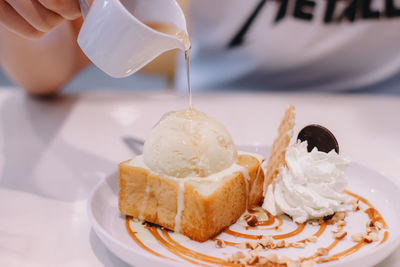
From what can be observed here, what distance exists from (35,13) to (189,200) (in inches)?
22.2

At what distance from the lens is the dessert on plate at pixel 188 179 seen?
2.91 ft

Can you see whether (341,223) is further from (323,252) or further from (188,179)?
(188,179)

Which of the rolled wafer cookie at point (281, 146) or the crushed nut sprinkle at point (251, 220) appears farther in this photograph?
the rolled wafer cookie at point (281, 146)

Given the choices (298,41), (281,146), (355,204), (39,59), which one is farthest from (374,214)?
(39,59)

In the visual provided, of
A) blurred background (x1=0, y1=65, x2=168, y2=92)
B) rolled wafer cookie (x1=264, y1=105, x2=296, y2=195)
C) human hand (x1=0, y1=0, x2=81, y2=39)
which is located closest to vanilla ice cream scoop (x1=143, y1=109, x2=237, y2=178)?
rolled wafer cookie (x1=264, y1=105, x2=296, y2=195)

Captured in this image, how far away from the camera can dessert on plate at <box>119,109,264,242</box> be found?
89cm

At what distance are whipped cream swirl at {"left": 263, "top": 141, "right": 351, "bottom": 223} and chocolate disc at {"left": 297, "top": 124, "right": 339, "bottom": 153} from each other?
0.04 m

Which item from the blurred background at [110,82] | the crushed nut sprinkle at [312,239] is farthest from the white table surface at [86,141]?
the blurred background at [110,82]

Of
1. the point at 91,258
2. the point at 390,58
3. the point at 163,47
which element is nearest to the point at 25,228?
the point at 91,258

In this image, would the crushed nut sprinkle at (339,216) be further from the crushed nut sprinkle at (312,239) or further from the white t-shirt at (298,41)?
the white t-shirt at (298,41)

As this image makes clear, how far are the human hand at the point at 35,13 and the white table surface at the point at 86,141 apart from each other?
1.44 feet

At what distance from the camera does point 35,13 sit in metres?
0.96

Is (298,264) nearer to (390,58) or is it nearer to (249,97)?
(249,97)

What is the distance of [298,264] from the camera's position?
0.77 m
